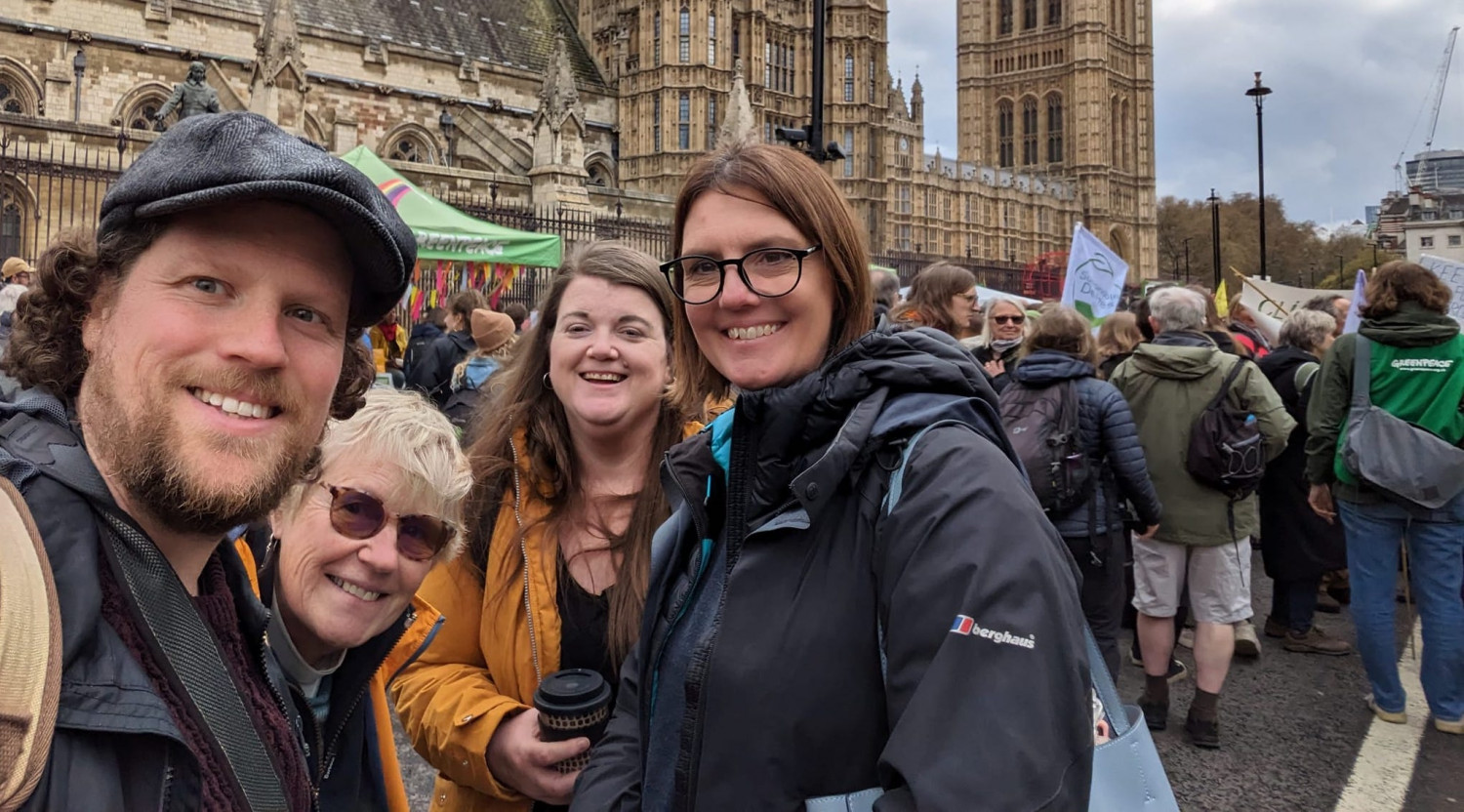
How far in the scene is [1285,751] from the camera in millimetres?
4652

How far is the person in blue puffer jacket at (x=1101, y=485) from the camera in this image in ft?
14.6

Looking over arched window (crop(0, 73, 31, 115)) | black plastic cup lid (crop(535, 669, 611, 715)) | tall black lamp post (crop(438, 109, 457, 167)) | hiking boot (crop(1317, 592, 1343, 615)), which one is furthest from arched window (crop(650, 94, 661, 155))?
black plastic cup lid (crop(535, 669, 611, 715))

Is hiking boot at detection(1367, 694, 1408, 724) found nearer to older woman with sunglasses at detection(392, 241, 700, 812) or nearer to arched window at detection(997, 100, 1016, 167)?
older woman with sunglasses at detection(392, 241, 700, 812)

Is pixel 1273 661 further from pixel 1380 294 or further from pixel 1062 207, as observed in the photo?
pixel 1062 207

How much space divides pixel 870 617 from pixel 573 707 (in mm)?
899

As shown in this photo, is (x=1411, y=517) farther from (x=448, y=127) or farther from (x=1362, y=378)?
(x=448, y=127)

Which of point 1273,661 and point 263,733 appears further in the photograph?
point 1273,661

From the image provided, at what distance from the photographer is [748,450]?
1594 millimetres

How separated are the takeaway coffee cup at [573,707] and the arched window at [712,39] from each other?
1371 inches

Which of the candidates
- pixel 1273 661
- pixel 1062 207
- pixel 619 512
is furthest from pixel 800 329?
pixel 1062 207

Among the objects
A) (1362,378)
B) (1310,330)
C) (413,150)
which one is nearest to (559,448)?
(1362,378)

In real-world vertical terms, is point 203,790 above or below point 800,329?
below

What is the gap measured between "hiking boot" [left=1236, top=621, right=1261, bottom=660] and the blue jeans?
3.29 ft

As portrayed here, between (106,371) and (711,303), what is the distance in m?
0.94
